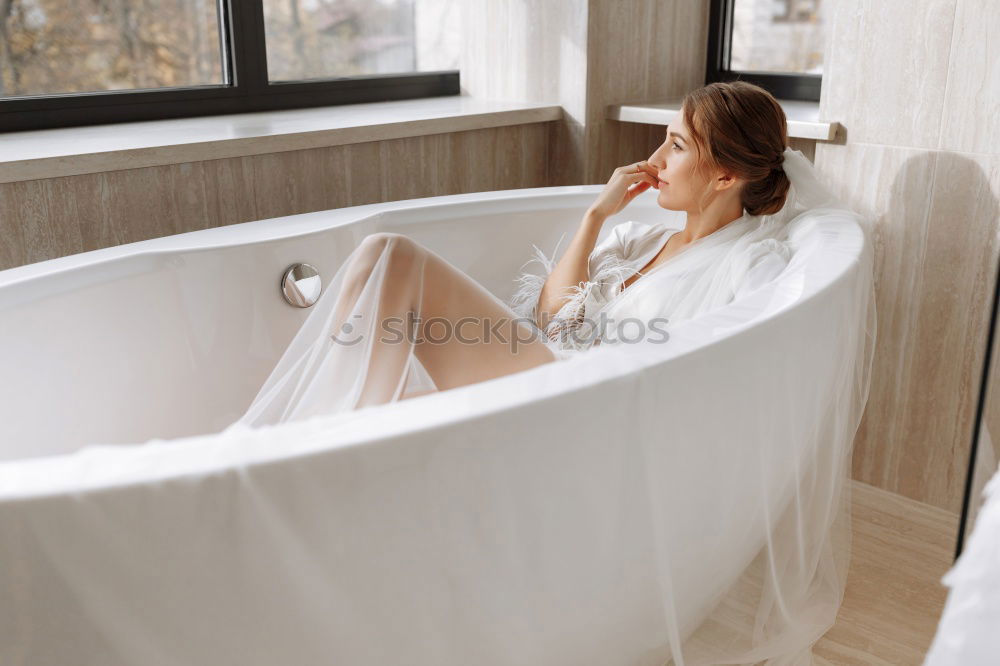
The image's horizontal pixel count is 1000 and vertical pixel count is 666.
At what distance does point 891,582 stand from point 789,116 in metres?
1.08

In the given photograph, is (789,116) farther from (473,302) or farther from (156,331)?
(156,331)

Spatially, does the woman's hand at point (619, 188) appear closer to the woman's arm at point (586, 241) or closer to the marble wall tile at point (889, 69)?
the woman's arm at point (586, 241)

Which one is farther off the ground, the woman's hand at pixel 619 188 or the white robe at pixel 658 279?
the woman's hand at pixel 619 188

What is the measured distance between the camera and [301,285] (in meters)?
1.75

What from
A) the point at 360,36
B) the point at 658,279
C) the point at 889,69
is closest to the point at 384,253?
the point at 658,279

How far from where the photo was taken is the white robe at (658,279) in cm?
153

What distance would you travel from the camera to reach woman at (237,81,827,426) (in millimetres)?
1387

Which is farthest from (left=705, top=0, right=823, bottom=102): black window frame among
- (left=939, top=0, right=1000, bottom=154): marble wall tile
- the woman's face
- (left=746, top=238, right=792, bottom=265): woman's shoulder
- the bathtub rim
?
the bathtub rim

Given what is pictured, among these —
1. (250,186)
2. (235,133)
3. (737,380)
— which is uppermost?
(235,133)

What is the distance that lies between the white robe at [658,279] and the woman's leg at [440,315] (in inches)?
5.6

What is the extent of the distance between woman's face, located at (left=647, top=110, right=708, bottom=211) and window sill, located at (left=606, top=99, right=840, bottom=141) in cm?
39

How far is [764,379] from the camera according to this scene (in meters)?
1.22

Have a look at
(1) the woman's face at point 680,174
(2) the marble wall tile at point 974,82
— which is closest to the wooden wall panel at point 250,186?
(1) the woman's face at point 680,174

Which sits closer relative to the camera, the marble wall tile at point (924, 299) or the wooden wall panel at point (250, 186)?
the wooden wall panel at point (250, 186)
